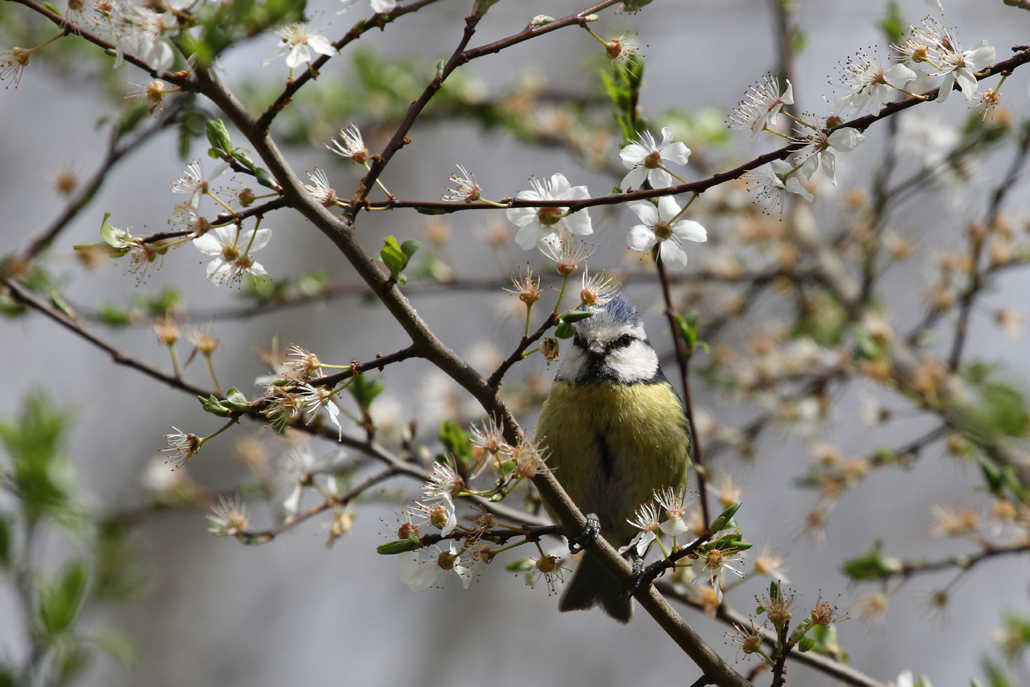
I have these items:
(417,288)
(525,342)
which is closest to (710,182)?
(525,342)

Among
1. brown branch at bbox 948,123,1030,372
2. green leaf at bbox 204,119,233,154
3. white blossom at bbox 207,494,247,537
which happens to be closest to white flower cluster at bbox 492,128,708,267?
green leaf at bbox 204,119,233,154

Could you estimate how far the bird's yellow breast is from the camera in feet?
11.3

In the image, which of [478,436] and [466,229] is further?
[466,229]

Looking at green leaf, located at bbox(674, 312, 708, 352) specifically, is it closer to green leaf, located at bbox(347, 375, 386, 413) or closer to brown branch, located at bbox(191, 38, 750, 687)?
brown branch, located at bbox(191, 38, 750, 687)

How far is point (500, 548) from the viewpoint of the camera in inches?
89.4

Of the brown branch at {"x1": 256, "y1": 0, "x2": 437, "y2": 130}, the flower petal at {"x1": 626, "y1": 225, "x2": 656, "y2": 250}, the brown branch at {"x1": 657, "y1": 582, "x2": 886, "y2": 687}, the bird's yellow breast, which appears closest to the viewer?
the brown branch at {"x1": 256, "y1": 0, "x2": 437, "y2": 130}

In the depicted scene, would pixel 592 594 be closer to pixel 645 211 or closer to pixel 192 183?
pixel 645 211

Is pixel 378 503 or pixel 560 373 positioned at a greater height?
pixel 560 373

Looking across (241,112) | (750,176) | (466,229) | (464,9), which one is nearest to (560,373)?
(750,176)

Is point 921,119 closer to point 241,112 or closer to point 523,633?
point 241,112

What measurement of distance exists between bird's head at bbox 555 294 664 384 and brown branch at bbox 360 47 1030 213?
1.43m

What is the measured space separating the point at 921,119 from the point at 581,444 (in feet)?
8.76

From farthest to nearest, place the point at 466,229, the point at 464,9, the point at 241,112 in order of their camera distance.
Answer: the point at 466,229 → the point at 464,9 → the point at 241,112

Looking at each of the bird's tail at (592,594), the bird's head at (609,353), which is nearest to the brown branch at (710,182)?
the bird's head at (609,353)
